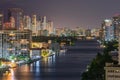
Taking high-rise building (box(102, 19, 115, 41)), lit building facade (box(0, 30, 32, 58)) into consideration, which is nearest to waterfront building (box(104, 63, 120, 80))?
lit building facade (box(0, 30, 32, 58))

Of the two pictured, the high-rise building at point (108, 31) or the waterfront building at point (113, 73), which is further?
the high-rise building at point (108, 31)

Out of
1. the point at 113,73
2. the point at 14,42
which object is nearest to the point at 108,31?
the point at 14,42

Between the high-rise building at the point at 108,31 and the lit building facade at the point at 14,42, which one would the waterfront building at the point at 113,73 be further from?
the high-rise building at the point at 108,31

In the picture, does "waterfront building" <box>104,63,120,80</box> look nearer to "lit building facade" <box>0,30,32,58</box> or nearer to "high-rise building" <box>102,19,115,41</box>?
"lit building facade" <box>0,30,32,58</box>

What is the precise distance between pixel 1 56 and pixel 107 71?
20.7m

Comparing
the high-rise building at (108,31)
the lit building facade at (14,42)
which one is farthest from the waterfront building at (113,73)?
the high-rise building at (108,31)

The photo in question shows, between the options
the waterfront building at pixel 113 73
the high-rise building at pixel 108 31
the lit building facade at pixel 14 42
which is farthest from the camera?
the high-rise building at pixel 108 31

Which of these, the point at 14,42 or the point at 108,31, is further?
the point at 108,31

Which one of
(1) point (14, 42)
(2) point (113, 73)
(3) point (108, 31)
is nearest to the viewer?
(2) point (113, 73)

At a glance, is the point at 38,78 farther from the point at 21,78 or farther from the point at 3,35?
the point at 3,35

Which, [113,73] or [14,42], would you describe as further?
[14,42]

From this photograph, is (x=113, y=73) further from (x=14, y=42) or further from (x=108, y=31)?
(x=108, y=31)

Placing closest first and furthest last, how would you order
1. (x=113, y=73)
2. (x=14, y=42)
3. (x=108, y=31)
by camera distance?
(x=113, y=73) < (x=14, y=42) < (x=108, y=31)

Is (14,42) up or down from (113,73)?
up
